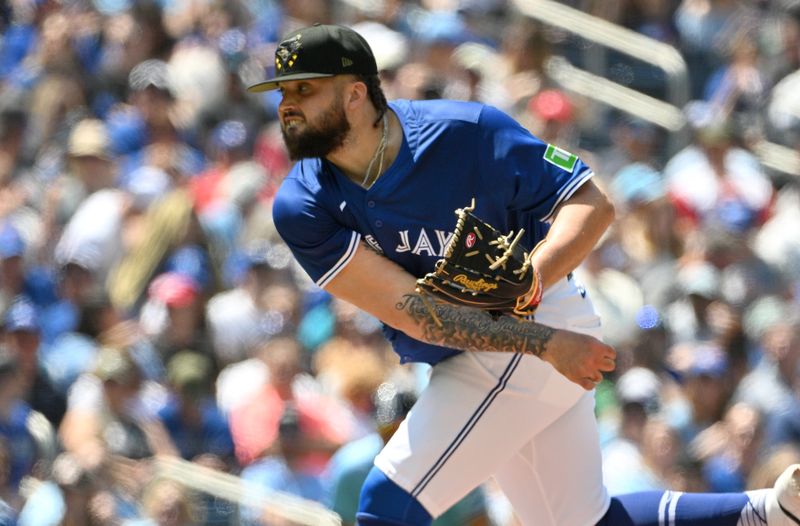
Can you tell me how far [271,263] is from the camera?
8906mm

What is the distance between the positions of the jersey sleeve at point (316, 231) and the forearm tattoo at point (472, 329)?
26cm

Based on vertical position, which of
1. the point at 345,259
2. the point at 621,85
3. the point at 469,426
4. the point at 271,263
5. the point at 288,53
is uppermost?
the point at 288,53

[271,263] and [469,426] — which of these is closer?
[469,426]

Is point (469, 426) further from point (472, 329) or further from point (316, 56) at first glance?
point (316, 56)

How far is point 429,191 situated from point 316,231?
1.18ft

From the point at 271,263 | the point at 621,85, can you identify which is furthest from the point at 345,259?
the point at 621,85

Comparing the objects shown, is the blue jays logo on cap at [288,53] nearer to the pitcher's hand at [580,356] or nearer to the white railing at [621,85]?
the pitcher's hand at [580,356]

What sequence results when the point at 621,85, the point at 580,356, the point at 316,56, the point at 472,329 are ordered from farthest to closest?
the point at 621,85 → the point at 316,56 → the point at 472,329 → the point at 580,356

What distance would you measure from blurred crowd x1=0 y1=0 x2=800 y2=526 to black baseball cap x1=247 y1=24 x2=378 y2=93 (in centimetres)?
190

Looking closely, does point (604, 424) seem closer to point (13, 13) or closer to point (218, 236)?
point (218, 236)

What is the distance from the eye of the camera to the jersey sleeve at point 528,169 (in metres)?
4.82

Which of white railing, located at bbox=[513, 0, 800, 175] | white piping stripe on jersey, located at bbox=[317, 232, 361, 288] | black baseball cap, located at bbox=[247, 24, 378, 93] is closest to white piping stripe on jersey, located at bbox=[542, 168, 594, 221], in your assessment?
white piping stripe on jersey, located at bbox=[317, 232, 361, 288]

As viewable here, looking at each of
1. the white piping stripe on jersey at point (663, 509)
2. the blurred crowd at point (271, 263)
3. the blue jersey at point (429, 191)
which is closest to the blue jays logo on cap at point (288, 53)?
the blue jersey at point (429, 191)

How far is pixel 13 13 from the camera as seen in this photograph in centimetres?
1173
